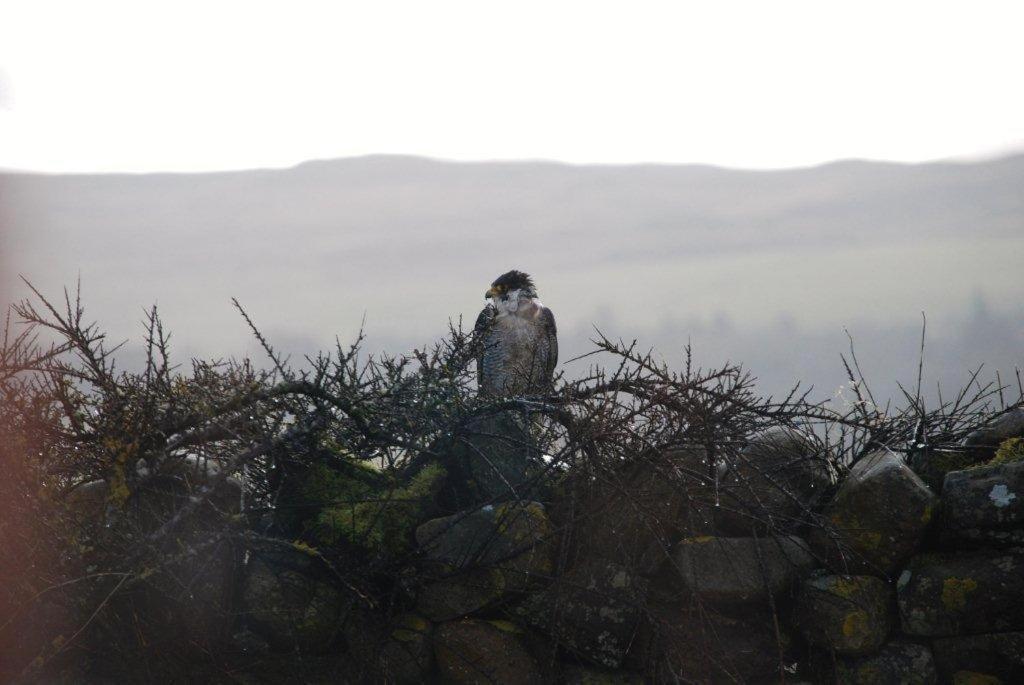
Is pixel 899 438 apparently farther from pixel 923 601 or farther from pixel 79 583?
pixel 79 583

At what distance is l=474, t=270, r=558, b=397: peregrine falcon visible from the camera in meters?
9.18

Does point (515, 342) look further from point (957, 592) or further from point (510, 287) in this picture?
point (957, 592)

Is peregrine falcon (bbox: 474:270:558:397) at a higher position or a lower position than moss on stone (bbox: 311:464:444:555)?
higher

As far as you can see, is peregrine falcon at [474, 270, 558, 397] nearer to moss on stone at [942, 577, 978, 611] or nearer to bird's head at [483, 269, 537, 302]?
bird's head at [483, 269, 537, 302]

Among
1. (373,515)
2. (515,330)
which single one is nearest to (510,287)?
(515,330)

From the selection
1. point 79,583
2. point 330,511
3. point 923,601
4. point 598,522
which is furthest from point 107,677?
point 923,601

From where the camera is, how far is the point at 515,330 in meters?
9.18

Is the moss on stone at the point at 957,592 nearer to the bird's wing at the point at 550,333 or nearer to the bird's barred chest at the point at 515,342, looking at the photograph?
the bird's barred chest at the point at 515,342

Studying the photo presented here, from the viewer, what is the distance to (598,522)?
180 inches

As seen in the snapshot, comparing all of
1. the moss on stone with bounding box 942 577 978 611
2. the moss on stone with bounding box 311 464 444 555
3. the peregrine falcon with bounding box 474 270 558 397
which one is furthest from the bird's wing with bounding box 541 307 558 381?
the moss on stone with bounding box 942 577 978 611

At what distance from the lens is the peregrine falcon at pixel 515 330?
918cm

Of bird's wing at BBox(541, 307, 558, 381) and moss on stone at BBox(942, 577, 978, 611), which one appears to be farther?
bird's wing at BBox(541, 307, 558, 381)

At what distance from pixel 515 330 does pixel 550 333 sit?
17.1 inches

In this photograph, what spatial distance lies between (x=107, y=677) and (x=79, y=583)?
23.1 inches
